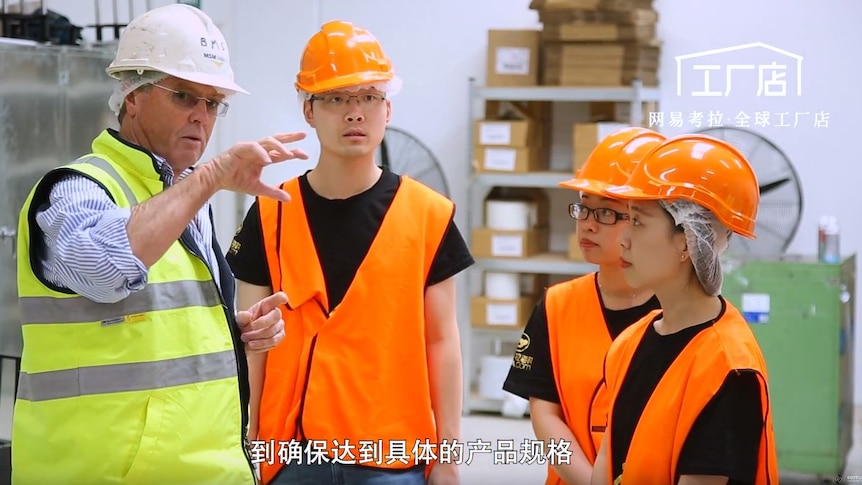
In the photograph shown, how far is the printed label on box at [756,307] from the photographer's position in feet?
13.0

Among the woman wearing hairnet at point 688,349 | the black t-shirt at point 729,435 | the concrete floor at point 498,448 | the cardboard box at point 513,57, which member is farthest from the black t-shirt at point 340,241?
the cardboard box at point 513,57

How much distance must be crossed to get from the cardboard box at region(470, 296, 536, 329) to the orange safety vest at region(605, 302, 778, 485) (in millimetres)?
3420

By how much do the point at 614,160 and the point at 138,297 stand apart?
2.90ft

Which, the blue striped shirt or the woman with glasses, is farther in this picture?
the woman with glasses

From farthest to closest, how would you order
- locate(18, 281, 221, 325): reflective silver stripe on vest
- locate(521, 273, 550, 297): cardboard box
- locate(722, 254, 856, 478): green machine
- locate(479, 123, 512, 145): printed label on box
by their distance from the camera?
locate(521, 273, 550, 297): cardboard box
locate(479, 123, 512, 145): printed label on box
locate(722, 254, 856, 478): green machine
locate(18, 281, 221, 325): reflective silver stripe on vest

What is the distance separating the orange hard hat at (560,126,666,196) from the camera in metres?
1.81

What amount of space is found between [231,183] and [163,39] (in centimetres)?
32

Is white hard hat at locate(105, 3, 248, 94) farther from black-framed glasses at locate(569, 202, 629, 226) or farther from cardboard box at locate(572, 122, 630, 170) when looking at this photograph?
cardboard box at locate(572, 122, 630, 170)

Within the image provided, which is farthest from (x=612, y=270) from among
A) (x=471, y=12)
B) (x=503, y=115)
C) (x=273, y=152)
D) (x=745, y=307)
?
(x=471, y=12)

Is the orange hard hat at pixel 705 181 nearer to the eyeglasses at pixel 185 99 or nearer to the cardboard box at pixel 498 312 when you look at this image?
the eyeglasses at pixel 185 99

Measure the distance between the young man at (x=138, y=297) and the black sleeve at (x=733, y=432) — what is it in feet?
2.41

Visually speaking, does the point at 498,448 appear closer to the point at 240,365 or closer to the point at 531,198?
the point at 531,198

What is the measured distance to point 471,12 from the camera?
5324mm

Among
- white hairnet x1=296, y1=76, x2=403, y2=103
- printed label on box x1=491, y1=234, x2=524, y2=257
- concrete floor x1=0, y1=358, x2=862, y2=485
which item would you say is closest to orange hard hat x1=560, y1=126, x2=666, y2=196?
white hairnet x1=296, y1=76, x2=403, y2=103
